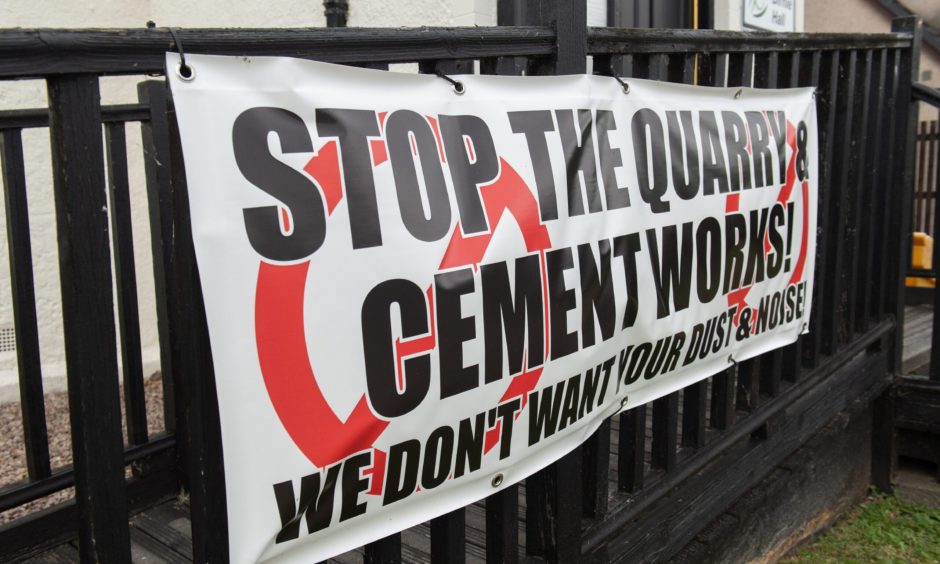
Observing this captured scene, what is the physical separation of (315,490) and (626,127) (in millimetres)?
1132

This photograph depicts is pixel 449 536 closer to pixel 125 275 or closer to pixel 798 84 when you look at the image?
pixel 125 275

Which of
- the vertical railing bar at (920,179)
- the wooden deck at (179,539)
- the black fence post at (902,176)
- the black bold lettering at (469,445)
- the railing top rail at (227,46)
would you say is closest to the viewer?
the railing top rail at (227,46)

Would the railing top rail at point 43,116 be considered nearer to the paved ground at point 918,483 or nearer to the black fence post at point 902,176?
the black fence post at point 902,176

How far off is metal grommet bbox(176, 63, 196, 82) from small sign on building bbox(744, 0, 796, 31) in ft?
15.6

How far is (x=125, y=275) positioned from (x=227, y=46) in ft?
4.71

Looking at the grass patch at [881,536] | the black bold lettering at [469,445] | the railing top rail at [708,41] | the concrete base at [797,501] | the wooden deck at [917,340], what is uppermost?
the railing top rail at [708,41]

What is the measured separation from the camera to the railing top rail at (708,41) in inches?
75.7

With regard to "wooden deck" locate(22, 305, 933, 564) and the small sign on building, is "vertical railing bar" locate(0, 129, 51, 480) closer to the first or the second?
"wooden deck" locate(22, 305, 933, 564)

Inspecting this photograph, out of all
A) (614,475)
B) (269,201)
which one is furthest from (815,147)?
(269,201)

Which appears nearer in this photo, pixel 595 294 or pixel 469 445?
pixel 469 445

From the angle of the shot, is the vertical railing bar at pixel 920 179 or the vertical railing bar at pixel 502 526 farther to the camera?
the vertical railing bar at pixel 920 179

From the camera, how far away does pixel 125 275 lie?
2.41 m

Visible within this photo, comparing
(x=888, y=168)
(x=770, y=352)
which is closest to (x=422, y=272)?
(x=770, y=352)

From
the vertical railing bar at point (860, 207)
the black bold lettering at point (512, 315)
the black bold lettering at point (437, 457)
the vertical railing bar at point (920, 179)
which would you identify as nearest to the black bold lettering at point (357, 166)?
the black bold lettering at point (512, 315)
